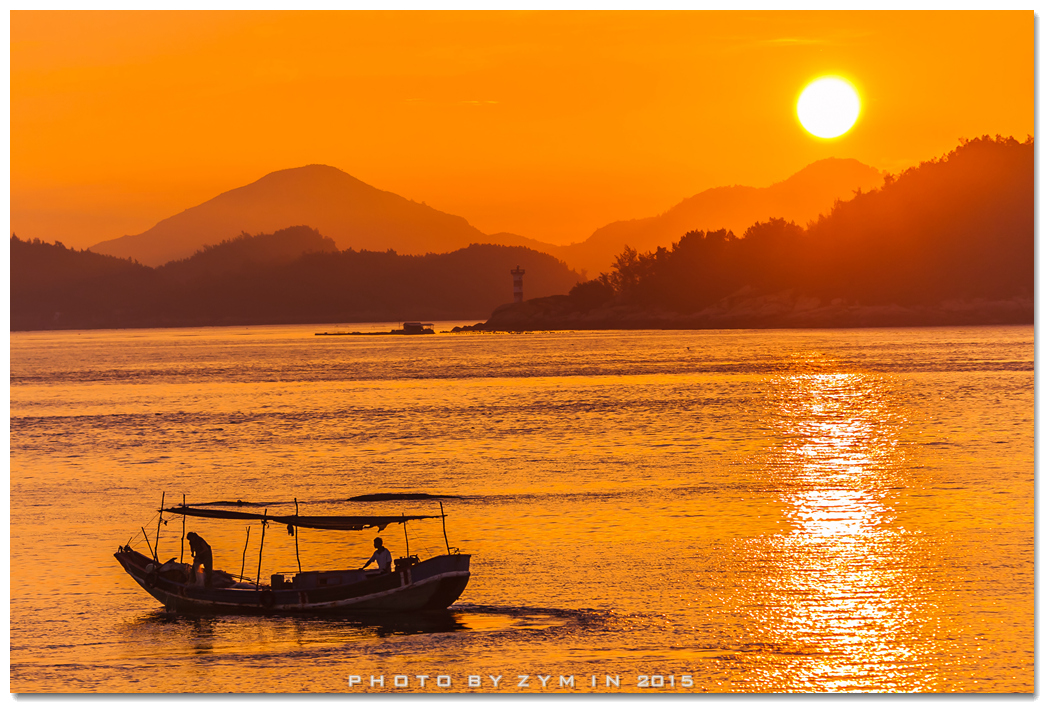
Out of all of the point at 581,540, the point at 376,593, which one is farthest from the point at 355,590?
the point at 581,540

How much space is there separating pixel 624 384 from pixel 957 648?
92.0m

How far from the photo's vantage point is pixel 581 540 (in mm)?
36750

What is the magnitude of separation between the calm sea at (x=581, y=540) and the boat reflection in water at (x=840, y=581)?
0.32 feet

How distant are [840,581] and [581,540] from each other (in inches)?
381

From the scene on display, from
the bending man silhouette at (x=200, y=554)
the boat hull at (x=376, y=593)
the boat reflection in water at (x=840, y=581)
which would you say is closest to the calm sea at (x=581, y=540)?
the boat reflection in water at (x=840, y=581)

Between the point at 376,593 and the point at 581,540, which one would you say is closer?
the point at 376,593

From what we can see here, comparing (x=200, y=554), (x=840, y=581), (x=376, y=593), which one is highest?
(x=200, y=554)

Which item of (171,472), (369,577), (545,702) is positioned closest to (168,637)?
(369,577)

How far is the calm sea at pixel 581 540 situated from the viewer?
23625 mm

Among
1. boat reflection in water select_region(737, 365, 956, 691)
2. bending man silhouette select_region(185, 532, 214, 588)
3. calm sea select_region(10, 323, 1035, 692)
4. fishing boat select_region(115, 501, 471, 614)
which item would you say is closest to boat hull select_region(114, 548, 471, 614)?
fishing boat select_region(115, 501, 471, 614)

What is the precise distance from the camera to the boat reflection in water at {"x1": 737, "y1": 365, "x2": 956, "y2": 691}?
2238cm

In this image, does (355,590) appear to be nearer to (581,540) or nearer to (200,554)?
(200,554)

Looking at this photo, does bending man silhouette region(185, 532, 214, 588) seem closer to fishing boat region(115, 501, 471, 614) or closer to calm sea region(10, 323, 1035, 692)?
fishing boat region(115, 501, 471, 614)

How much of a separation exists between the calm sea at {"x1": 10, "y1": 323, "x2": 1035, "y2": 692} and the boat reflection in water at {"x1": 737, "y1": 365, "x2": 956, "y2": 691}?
10 cm
